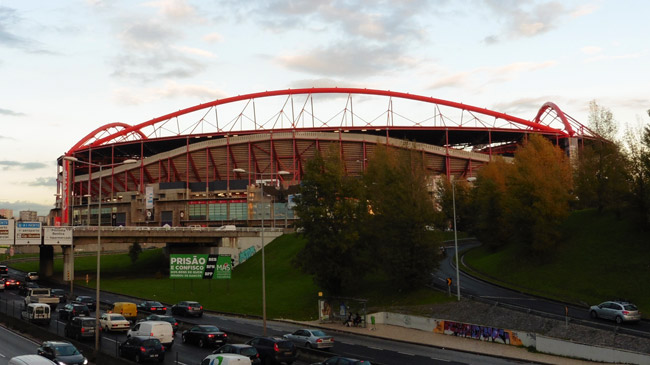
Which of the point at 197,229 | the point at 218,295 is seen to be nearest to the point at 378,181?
the point at 218,295

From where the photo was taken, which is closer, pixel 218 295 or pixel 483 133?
pixel 218 295

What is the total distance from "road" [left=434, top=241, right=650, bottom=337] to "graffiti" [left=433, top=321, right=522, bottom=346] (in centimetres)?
381

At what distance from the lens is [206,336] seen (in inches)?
1544

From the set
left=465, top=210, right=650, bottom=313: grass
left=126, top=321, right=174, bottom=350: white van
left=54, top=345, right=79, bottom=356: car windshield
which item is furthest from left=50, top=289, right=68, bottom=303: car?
Result: left=465, top=210, right=650, bottom=313: grass

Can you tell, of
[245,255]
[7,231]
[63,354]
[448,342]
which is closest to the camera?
[63,354]

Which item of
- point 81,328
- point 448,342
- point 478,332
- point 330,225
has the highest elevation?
point 330,225

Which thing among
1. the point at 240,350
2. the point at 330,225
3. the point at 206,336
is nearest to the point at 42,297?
the point at 206,336

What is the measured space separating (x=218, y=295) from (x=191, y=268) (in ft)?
16.5

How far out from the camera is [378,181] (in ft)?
220

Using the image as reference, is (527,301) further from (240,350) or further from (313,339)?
(240,350)

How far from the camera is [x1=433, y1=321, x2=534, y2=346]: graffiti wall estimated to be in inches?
1631

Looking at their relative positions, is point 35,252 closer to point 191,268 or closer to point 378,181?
point 191,268

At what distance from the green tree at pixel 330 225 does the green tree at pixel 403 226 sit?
2.19 meters

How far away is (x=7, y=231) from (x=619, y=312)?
7312 centimetres
